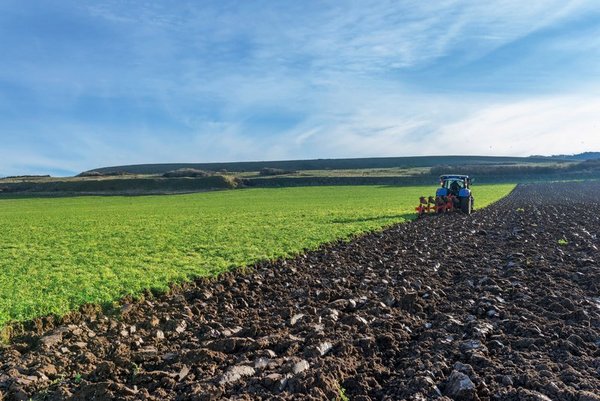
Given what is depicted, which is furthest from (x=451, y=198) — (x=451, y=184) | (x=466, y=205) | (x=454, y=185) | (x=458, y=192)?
(x=451, y=184)

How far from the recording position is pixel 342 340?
7.50 meters

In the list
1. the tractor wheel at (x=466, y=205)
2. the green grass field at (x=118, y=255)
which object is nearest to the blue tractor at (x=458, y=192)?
the tractor wheel at (x=466, y=205)

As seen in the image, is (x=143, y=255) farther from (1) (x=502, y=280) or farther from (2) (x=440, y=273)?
(1) (x=502, y=280)

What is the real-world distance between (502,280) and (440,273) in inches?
69.3

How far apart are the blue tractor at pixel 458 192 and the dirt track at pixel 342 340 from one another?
16.7 metres

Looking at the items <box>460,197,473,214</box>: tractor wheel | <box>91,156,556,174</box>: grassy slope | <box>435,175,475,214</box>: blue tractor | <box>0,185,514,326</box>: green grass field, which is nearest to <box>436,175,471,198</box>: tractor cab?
<box>435,175,475,214</box>: blue tractor

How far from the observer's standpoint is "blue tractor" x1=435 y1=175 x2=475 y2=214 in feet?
99.9

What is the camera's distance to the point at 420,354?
7.05m

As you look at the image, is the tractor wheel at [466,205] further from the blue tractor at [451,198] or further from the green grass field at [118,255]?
the green grass field at [118,255]

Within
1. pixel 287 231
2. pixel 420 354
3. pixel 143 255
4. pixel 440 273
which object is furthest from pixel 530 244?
pixel 143 255

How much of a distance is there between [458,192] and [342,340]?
25.5m

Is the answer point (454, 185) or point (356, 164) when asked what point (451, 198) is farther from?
point (356, 164)

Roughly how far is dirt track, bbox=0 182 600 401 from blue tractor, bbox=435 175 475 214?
16.7m

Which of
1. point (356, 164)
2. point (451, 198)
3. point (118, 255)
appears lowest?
point (118, 255)
